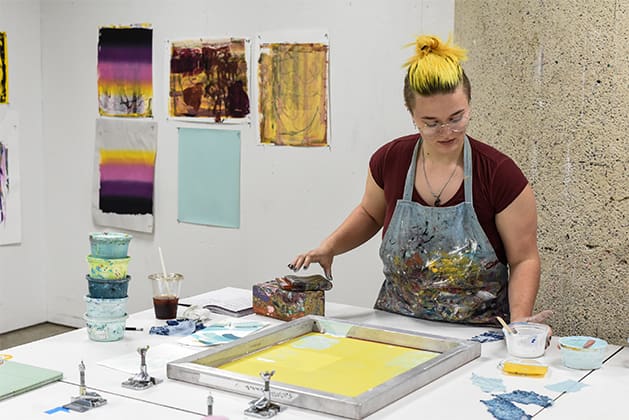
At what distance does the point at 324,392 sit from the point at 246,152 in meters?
2.57

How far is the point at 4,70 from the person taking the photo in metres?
4.85

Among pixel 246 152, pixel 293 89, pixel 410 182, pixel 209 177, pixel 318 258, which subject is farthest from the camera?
pixel 209 177

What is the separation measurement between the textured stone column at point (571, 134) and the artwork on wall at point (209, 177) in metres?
1.57

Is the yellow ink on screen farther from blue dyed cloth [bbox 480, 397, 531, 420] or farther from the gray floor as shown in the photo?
the gray floor

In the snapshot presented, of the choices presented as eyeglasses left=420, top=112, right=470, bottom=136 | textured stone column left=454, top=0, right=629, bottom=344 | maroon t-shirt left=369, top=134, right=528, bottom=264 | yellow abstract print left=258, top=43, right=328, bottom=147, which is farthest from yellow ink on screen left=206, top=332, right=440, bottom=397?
yellow abstract print left=258, top=43, right=328, bottom=147

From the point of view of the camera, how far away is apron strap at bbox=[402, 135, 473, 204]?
2443 millimetres

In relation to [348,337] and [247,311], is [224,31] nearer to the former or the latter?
[247,311]

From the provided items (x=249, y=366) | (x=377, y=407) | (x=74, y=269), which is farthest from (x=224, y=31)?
(x=377, y=407)

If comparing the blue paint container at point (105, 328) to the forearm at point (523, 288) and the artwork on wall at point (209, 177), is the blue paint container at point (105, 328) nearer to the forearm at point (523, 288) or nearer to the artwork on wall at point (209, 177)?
the forearm at point (523, 288)

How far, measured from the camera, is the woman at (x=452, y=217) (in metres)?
2.39

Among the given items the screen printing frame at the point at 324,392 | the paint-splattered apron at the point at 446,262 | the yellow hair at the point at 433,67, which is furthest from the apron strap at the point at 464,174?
the screen printing frame at the point at 324,392

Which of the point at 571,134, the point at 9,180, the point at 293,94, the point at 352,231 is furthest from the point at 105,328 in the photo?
the point at 9,180

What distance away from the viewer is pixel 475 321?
2.48 meters

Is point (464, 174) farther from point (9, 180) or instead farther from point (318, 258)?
point (9, 180)
